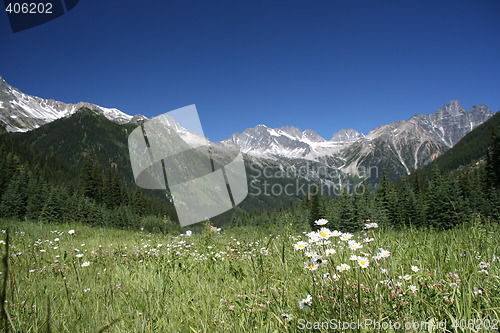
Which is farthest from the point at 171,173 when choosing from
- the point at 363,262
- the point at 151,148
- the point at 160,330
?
the point at 363,262

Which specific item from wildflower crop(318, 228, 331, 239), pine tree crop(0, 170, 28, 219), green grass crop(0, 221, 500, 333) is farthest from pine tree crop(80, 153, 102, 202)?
wildflower crop(318, 228, 331, 239)

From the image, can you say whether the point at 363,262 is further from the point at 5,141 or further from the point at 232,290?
the point at 5,141

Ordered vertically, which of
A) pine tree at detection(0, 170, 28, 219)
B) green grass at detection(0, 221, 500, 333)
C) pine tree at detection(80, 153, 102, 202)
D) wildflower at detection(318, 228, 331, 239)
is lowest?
green grass at detection(0, 221, 500, 333)

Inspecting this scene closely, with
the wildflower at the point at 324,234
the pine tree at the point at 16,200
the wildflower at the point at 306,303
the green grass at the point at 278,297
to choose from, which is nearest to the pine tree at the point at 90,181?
the pine tree at the point at 16,200

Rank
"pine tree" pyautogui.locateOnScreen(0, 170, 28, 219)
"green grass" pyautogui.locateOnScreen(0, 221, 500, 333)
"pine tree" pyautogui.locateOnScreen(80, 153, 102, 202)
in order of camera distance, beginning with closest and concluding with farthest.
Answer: "green grass" pyautogui.locateOnScreen(0, 221, 500, 333) < "pine tree" pyautogui.locateOnScreen(0, 170, 28, 219) < "pine tree" pyautogui.locateOnScreen(80, 153, 102, 202)

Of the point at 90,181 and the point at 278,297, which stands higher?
the point at 90,181

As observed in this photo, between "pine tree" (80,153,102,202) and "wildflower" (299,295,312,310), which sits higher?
"pine tree" (80,153,102,202)

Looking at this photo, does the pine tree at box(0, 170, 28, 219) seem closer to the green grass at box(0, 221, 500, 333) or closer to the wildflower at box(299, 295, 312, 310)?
the green grass at box(0, 221, 500, 333)

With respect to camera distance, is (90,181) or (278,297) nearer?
(278,297)

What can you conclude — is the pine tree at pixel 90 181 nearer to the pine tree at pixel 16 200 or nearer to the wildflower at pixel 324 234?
the pine tree at pixel 16 200

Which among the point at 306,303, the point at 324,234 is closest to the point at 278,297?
the point at 306,303

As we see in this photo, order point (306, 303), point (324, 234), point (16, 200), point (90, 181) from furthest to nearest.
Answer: point (90, 181)
point (16, 200)
point (324, 234)
point (306, 303)

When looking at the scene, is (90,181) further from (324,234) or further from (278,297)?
(324,234)

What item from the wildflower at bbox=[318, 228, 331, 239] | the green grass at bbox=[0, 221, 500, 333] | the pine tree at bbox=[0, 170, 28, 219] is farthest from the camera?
the pine tree at bbox=[0, 170, 28, 219]
